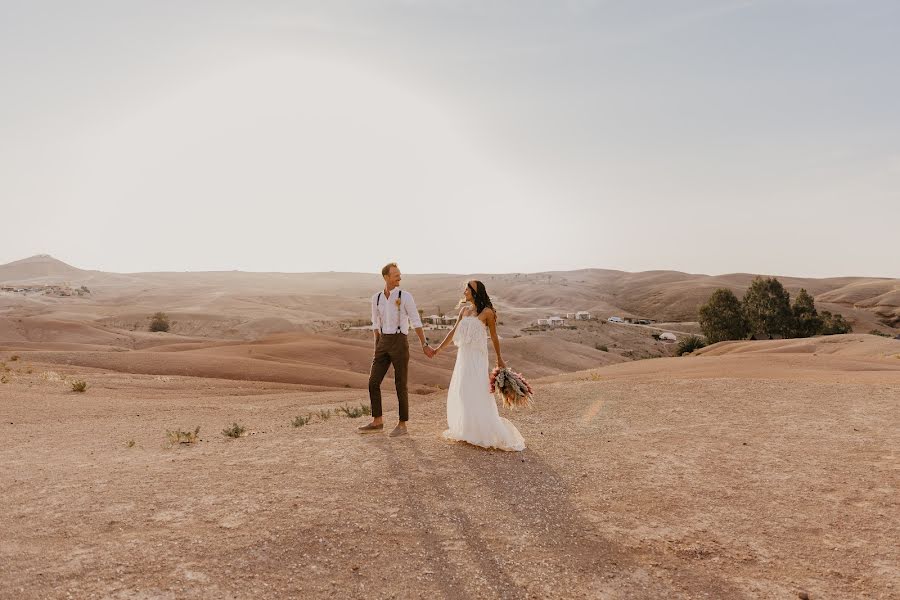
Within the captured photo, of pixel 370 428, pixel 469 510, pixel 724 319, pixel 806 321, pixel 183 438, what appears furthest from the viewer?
pixel 724 319

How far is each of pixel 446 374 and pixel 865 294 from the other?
111076mm

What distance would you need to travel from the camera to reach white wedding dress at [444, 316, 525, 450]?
8.07 m

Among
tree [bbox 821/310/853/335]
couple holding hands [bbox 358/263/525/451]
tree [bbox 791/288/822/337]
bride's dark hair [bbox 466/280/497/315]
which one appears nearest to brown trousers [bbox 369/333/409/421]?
couple holding hands [bbox 358/263/525/451]

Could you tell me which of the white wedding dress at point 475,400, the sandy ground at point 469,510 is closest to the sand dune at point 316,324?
the sandy ground at point 469,510

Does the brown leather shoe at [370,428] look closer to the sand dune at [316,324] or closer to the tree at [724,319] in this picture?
the sand dune at [316,324]

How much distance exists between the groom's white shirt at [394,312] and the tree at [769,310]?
49732 mm

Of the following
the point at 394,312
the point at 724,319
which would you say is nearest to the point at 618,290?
the point at 724,319

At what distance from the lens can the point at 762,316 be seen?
51875mm

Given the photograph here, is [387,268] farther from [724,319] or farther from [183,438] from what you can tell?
[724,319]

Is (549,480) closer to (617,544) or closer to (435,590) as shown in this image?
(617,544)

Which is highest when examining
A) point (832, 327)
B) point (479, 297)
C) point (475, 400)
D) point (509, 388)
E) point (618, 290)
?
point (479, 297)

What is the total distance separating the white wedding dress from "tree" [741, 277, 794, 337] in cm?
4970

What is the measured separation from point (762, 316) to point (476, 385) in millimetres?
51367

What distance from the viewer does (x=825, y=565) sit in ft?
15.9
